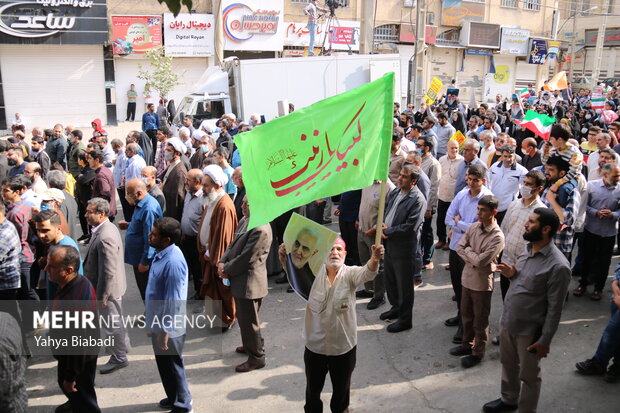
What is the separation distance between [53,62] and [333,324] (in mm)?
24141

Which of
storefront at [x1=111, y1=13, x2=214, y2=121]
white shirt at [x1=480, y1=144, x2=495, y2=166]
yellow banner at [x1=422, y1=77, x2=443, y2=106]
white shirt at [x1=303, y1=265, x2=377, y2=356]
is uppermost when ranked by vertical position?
storefront at [x1=111, y1=13, x2=214, y2=121]

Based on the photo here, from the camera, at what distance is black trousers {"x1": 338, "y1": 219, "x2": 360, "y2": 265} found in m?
7.73

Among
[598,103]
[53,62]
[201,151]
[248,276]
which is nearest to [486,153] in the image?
[201,151]

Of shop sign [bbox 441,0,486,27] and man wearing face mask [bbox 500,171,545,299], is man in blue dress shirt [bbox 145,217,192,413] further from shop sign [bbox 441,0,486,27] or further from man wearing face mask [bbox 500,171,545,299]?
shop sign [bbox 441,0,486,27]

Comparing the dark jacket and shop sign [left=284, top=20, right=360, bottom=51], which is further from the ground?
shop sign [left=284, top=20, right=360, bottom=51]

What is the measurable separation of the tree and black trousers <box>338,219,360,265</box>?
1816 cm

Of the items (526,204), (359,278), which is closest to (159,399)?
(359,278)

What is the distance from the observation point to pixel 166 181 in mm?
8070

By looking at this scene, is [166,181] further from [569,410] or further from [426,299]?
[569,410]

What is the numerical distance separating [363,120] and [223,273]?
232 centimetres

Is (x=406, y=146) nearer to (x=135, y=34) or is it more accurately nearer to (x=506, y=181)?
(x=506, y=181)

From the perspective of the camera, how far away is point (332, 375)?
410cm

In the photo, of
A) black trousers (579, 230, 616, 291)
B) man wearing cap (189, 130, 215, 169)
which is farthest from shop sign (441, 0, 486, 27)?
black trousers (579, 230, 616, 291)

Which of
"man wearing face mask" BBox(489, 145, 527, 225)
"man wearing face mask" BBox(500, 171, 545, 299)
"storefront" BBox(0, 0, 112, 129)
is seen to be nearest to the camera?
"man wearing face mask" BBox(500, 171, 545, 299)
